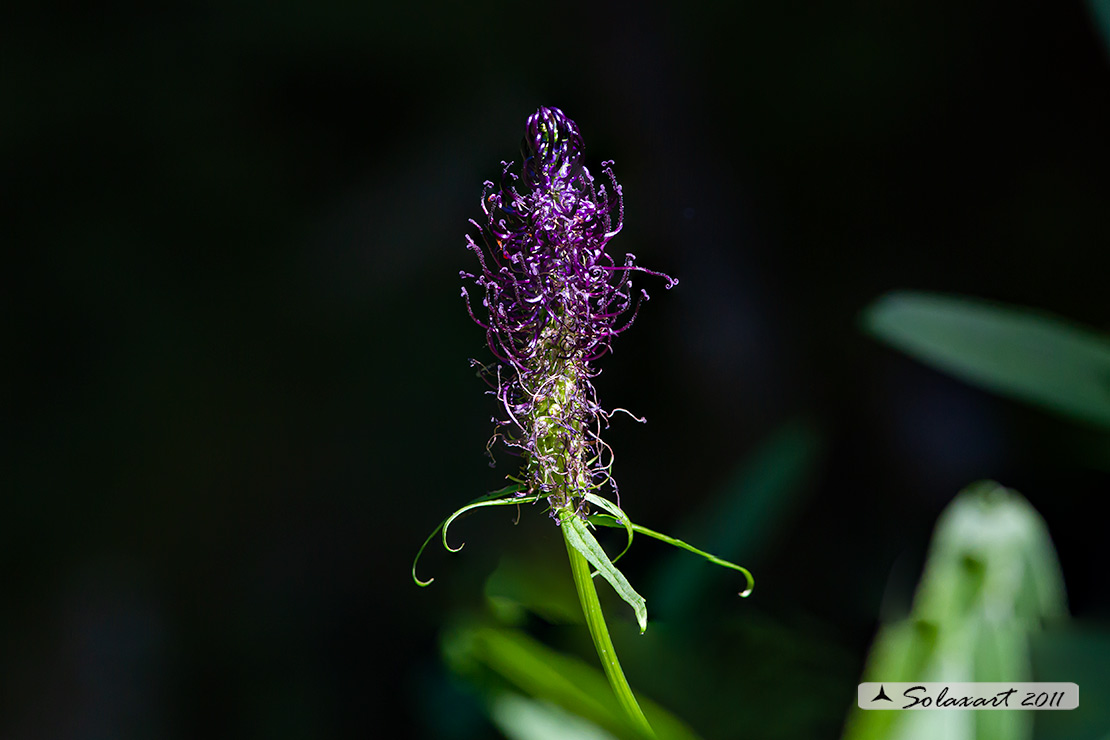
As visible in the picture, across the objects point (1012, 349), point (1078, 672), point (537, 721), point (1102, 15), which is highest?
point (1102, 15)

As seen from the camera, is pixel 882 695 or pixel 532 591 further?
pixel 532 591

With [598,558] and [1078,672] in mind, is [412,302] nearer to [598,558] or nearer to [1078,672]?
[598,558]

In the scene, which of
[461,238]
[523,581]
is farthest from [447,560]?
[461,238]

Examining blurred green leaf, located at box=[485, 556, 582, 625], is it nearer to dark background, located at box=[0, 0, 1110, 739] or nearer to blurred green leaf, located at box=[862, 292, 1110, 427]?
dark background, located at box=[0, 0, 1110, 739]

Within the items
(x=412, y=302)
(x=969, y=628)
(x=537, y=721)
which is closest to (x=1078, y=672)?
(x=969, y=628)

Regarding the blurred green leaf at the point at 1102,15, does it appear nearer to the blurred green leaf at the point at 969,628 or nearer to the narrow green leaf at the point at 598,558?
the blurred green leaf at the point at 969,628

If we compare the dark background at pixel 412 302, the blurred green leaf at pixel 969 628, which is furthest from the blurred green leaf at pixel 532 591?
the blurred green leaf at pixel 969 628

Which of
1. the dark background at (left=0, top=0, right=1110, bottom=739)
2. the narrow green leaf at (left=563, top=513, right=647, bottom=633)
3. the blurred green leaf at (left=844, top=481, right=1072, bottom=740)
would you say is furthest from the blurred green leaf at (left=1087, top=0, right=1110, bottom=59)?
the narrow green leaf at (left=563, top=513, right=647, bottom=633)

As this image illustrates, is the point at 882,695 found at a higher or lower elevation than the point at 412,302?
lower
